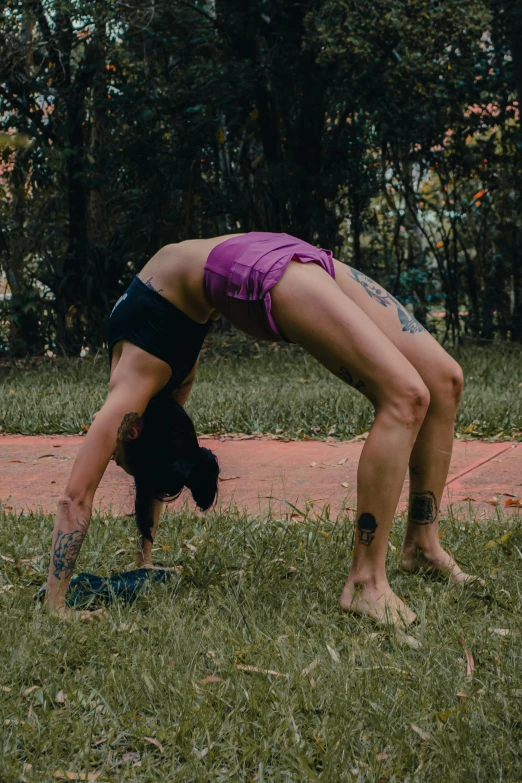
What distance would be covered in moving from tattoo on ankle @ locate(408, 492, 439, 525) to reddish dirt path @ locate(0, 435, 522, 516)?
3.11ft

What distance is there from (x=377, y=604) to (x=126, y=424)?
39.1 inches

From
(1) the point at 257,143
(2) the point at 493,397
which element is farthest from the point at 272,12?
(2) the point at 493,397

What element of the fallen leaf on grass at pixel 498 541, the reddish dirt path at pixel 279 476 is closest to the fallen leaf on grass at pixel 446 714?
the fallen leaf on grass at pixel 498 541

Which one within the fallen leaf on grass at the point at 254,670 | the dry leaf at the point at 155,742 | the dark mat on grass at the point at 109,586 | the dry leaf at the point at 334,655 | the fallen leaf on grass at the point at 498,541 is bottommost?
the fallen leaf on grass at the point at 498,541

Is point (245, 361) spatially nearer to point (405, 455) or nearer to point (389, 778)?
point (405, 455)

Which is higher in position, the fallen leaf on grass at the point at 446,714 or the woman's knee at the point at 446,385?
the woman's knee at the point at 446,385

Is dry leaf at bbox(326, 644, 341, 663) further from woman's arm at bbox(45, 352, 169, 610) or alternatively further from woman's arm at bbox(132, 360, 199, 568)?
woman's arm at bbox(132, 360, 199, 568)

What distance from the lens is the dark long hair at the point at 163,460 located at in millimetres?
3295

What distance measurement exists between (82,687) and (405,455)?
1166 millimetres

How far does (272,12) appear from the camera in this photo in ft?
36.8

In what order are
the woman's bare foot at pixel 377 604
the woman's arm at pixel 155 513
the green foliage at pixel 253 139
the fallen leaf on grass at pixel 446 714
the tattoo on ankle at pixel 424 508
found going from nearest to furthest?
the fallen leaf on grass at pixel 446 714 → the woman's bare foot at pixel 377 604 → the tattoo on ankle at pixel 424 508 → the woman's arm at pixel 155 513 → the green foliage at pixel 253 139

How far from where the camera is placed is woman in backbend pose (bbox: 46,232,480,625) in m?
2.84

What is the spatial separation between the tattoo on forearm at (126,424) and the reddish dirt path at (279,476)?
3.13 ft

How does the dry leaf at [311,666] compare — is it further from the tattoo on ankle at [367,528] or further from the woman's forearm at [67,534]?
the woman's forearm at [67,534]
